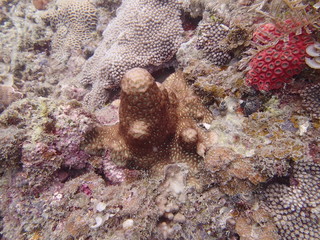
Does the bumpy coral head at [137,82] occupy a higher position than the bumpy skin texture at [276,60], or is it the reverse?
the bumpy skin texture at [276,60]

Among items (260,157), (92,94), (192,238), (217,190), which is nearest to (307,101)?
(260,157)

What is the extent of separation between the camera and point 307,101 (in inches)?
91.7

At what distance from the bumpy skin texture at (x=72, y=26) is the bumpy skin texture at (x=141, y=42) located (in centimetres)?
186

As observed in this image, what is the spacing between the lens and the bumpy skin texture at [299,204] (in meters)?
2.21

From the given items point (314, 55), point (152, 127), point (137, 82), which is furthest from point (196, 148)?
point (314, 55)

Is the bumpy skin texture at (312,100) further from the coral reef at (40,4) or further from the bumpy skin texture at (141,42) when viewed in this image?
the coral reef at (40,4)

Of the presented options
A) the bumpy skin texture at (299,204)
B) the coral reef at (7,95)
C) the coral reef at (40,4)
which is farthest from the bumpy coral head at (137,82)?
the coral reef at (40,4)

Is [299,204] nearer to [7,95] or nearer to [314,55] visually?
[314,55]

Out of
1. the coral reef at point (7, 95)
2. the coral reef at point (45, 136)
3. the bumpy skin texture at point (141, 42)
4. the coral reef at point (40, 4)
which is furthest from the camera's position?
the coral reef at point (40, 4)

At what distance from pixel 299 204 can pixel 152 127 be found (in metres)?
1.95

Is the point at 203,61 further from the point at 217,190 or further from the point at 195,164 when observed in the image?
the point at 217,190

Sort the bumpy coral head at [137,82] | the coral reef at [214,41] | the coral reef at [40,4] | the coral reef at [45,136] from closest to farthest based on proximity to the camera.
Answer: the bumpy coral head at [137,82], the coral reef at [45,136], the coral reef at [214,41], the coral reef at [40,4]

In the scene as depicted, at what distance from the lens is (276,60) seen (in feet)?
7.98

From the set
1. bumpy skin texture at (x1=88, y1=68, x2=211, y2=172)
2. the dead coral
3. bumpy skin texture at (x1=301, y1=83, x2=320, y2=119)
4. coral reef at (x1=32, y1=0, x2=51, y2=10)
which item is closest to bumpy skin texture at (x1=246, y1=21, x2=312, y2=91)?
bumpy skin texture at (x1=301, y1=83, x2=320, y2=119)
